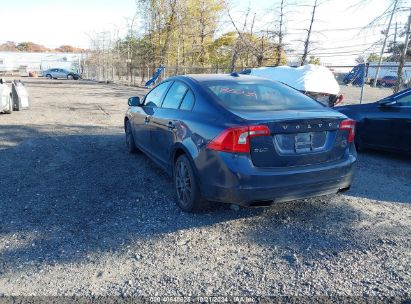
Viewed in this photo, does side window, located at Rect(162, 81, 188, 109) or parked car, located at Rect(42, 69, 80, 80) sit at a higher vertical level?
side window, located at Rect(162, 81, 188, 109)

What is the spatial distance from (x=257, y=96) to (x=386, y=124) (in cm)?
344

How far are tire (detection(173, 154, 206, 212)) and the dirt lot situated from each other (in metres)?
0.12

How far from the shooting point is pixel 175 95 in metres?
4.88

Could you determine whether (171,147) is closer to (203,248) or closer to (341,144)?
(203,248)

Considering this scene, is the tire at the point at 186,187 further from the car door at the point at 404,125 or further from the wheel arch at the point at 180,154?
the car door at the point at 404,125

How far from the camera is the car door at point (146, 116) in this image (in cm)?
544

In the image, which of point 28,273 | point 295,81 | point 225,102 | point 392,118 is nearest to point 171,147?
point 225,102

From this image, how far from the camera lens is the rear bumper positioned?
11.4ft

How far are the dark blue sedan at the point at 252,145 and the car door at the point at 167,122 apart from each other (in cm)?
3

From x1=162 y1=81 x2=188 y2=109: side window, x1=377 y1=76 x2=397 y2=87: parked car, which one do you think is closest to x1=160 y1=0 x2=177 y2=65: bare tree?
x1=377 y1=76 x2=397 y2=87: parked car

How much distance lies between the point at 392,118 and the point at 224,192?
4.34m

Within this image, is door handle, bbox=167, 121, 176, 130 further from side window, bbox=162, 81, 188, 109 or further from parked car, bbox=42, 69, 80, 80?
parked car, bbox=42, 69, 80, 80

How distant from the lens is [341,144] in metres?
3.91

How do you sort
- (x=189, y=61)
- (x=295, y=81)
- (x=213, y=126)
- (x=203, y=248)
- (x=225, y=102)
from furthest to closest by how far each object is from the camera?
(x=189, y=61)
(x=295, y=81)
(x=225, y=102)
(x=213, y=126)
(x=203, y=248)
